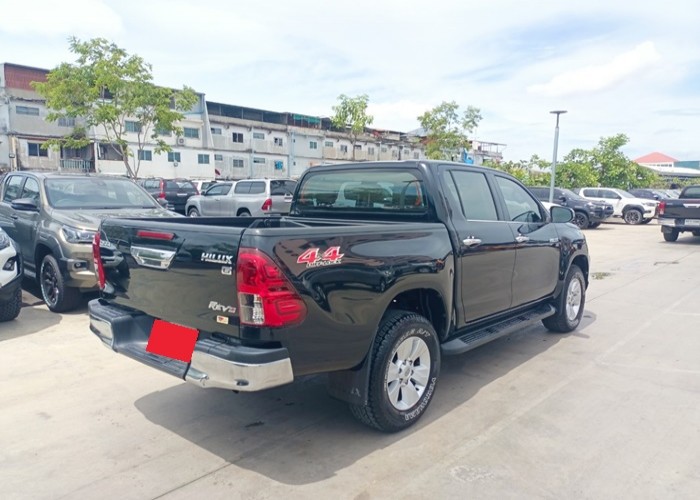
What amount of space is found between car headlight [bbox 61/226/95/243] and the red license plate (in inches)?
133

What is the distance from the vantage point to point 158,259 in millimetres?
3238

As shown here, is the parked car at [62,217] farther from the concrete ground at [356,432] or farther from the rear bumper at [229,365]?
the rear bumper at [229,365]

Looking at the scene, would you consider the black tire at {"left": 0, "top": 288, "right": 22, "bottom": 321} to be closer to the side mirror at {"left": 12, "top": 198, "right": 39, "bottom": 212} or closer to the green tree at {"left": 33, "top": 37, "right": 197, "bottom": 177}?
the side mirror at {"left": 12, "top": 198, "right": 39, "bottom": 212}

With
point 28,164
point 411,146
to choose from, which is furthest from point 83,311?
point 411,146

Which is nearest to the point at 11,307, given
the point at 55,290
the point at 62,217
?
the point at 55,290

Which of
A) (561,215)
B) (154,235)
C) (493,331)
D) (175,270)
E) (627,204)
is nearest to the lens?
(175,270)

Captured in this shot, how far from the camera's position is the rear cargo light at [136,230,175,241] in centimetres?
318

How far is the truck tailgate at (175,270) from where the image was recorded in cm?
285

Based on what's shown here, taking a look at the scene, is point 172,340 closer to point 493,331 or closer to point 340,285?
point 340,285

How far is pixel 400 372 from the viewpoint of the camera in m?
3.46

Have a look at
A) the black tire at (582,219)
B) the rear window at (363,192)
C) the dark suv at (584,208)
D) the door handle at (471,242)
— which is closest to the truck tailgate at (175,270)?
the rear window at (363,192)

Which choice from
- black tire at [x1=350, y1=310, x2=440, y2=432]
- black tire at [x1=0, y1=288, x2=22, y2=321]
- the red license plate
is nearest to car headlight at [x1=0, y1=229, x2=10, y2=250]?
black tire at [x1=0, y1=288, x2=22, y2=321]

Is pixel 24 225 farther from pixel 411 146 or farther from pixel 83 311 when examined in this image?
pixel 411 146

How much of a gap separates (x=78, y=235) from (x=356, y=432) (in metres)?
4.39
